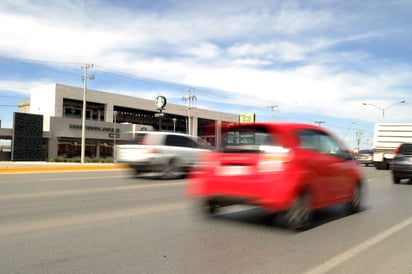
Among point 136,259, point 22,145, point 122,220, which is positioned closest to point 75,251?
point 136,259

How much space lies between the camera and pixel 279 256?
537 cm

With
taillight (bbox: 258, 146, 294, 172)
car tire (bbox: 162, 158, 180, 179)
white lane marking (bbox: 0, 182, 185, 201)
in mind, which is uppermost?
taillight (bbox: 258, 146, 294, 172)

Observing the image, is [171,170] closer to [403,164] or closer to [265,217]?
[265,217]

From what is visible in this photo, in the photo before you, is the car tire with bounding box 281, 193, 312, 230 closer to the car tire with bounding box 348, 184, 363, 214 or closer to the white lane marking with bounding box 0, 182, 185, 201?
the car tire with bounding box 348, 184, 363, 214

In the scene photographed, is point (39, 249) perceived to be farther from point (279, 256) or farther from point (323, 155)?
point (323, 155)

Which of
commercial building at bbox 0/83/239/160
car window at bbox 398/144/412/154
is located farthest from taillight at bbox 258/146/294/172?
commercial building at bbox 0/83/239/160

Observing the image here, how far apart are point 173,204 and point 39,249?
175 inches

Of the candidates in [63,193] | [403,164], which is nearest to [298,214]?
[63,193]

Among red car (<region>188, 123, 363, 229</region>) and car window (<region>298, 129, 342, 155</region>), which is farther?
car window (<region>298, 129, 342, 155</region>)

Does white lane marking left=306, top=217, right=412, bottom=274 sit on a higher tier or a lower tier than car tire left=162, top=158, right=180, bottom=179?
lower

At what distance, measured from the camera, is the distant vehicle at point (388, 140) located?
29.2m

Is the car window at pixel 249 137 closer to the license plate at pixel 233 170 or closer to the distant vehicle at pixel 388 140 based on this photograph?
the license plate at pixel 233 170

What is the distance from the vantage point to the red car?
6.61 metres

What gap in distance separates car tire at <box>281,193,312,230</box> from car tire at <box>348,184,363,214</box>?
7.32ft
